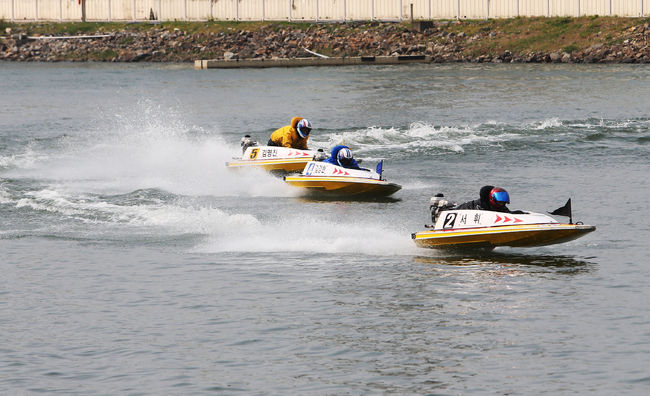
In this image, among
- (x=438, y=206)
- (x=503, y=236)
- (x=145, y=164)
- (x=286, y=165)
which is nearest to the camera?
(x=503, y=236)

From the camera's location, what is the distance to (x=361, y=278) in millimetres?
21156

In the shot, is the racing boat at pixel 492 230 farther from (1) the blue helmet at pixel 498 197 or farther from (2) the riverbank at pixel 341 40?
(2) the riverbank at pixel 341 40

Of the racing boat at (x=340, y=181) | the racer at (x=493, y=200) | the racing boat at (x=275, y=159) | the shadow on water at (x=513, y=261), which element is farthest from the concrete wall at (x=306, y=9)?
the racer at (x=493, y=200)

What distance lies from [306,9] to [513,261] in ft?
276

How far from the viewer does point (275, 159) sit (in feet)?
113

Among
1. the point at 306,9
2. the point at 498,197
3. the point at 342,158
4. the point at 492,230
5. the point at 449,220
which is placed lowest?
the point at 492,230

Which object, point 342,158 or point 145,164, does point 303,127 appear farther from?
point 145,164

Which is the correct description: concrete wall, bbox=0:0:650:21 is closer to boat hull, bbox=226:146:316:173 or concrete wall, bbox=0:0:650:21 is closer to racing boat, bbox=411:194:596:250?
boat hull, bbox=226:146:316:173

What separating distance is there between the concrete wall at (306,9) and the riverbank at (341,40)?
1.60 m

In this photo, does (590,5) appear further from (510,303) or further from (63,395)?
(63,395)

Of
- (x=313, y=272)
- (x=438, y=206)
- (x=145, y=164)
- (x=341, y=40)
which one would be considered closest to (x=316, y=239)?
(x=438, y=206)

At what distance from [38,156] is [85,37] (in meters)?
70.2

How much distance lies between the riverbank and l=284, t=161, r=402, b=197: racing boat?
5634 centimetres

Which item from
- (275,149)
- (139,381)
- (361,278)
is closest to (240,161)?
(275,149)
